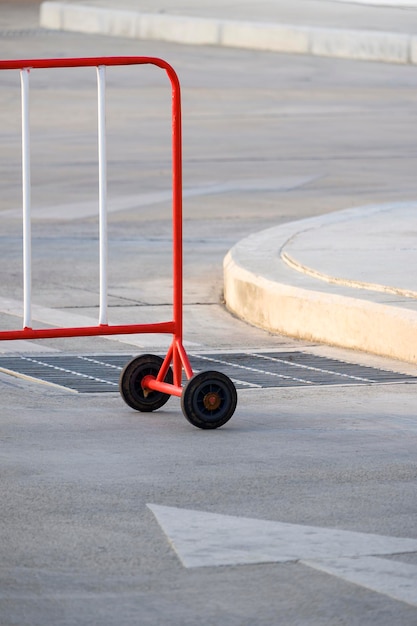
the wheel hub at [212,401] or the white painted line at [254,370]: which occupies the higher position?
the wheel hub at [212,401]

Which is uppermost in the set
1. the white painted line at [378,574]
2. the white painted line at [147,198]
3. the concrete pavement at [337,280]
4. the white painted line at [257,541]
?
the white painted line at [378,574]

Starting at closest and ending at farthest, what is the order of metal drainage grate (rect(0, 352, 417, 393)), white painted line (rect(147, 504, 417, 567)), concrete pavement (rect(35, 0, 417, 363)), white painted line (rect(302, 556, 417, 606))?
white painted line (rect(302, 556, 417, 606))
white painted line (rect(147, 504, 417, 567))
metal drainage grate (rect(0, 352, 417, 393))
concrete pavement (rect(35, 0, 417, 363))

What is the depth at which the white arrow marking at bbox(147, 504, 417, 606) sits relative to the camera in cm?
454

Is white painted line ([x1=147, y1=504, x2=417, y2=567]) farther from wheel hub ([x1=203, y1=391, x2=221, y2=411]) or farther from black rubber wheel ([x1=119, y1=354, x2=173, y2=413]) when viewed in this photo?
black rubber wheel ([x1=119, y1=354, x2=173, y2=413])

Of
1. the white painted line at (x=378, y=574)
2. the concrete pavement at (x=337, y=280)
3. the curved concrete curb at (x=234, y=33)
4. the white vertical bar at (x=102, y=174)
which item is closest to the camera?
the white painted line at (x=378, y=574)

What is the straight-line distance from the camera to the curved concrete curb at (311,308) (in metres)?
8.15

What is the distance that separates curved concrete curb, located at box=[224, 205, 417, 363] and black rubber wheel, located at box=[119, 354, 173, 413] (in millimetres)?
1520

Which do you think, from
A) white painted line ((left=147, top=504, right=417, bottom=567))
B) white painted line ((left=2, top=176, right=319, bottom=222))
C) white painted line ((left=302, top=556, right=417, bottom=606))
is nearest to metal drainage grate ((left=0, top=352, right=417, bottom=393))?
white painted line ((left=147, top=504, right=417, bottom=567))

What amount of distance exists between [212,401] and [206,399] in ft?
0.08

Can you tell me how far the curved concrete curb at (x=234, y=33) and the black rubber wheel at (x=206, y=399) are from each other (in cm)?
2262

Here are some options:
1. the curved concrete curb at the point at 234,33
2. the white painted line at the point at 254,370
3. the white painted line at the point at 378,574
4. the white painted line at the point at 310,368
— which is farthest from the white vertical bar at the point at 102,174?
the curved concrete curb at the point at 234,33

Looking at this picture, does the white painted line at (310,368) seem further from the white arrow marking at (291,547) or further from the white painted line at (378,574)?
the white painted line at (378,574)

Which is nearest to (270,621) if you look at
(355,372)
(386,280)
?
(355,372)

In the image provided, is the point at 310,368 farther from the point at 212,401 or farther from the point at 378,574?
the point at 378,574
